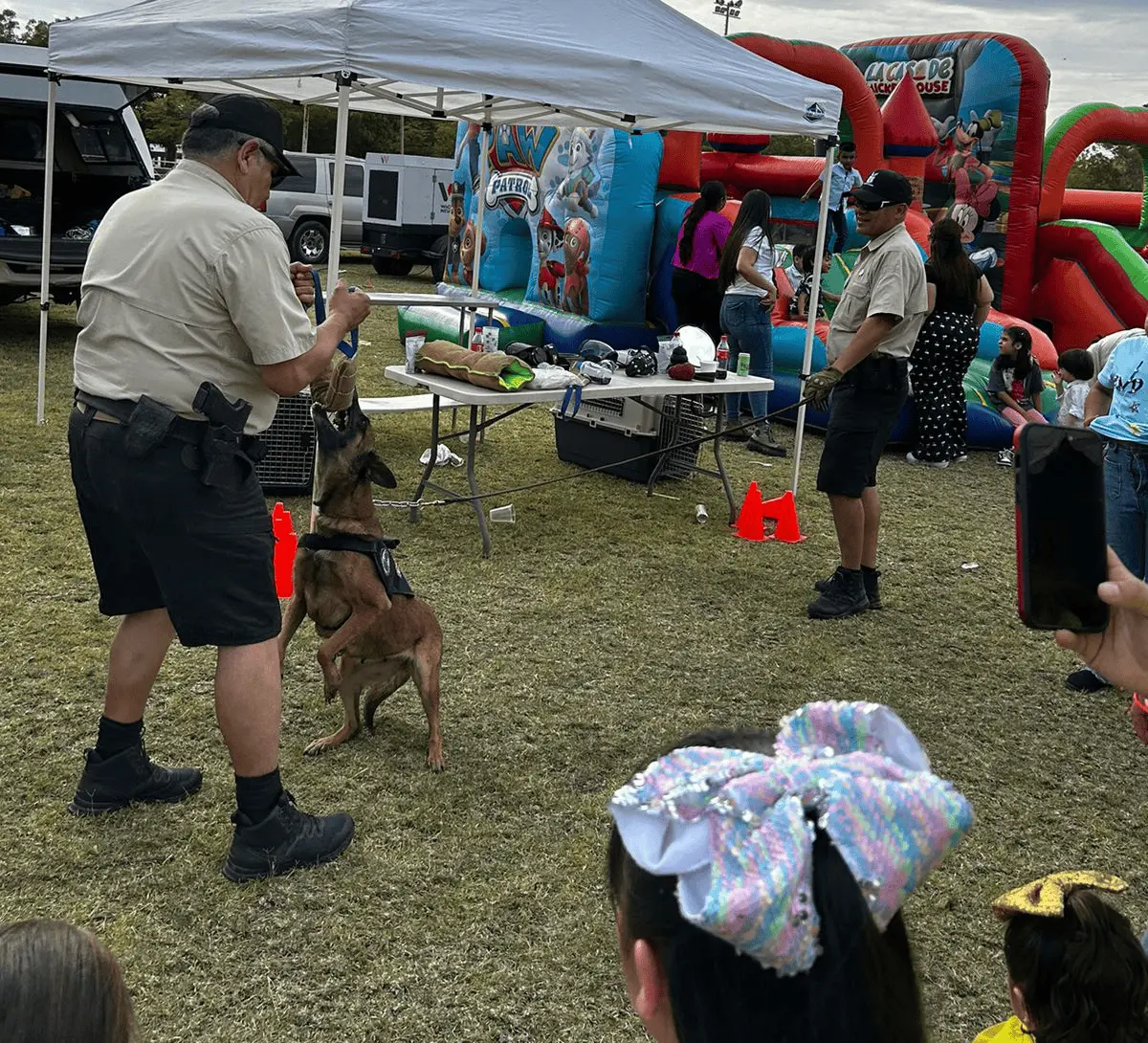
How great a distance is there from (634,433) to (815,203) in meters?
5.61

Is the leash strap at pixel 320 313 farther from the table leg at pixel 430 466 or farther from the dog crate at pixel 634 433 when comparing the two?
the dog crate at pixel 634 433

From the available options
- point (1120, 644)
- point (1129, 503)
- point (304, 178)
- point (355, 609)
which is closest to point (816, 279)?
point (1129, 503)

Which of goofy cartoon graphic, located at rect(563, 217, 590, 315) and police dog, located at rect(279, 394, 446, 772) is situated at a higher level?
goofy cartoon graphic, located at rect(563, 217, 590, 315)

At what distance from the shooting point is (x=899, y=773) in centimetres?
97

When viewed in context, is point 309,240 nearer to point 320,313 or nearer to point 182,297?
point 320,313

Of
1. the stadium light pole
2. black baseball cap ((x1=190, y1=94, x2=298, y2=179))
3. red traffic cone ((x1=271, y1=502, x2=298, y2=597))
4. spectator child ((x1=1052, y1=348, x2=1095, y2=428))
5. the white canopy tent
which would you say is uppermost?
the stadium light pole

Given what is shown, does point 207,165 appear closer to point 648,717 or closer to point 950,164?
point 648,717

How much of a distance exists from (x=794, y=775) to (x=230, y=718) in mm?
2361

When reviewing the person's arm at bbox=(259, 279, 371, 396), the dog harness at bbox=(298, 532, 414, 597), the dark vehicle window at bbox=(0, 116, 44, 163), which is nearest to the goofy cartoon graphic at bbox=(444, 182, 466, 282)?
the dark vehicle window at bbox=(0, 116, 44, 163)

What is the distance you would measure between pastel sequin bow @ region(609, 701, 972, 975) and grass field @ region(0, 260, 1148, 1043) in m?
1.93

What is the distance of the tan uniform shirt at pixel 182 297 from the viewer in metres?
2.81

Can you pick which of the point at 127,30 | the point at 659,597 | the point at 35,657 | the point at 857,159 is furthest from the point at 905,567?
the point at 857,159

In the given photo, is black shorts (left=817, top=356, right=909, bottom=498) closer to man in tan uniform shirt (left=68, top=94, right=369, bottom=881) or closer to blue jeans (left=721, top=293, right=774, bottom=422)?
man in tan uniform shirt (left=68, top=94, right=369, bottom=881)

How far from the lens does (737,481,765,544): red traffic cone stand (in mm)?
6785
